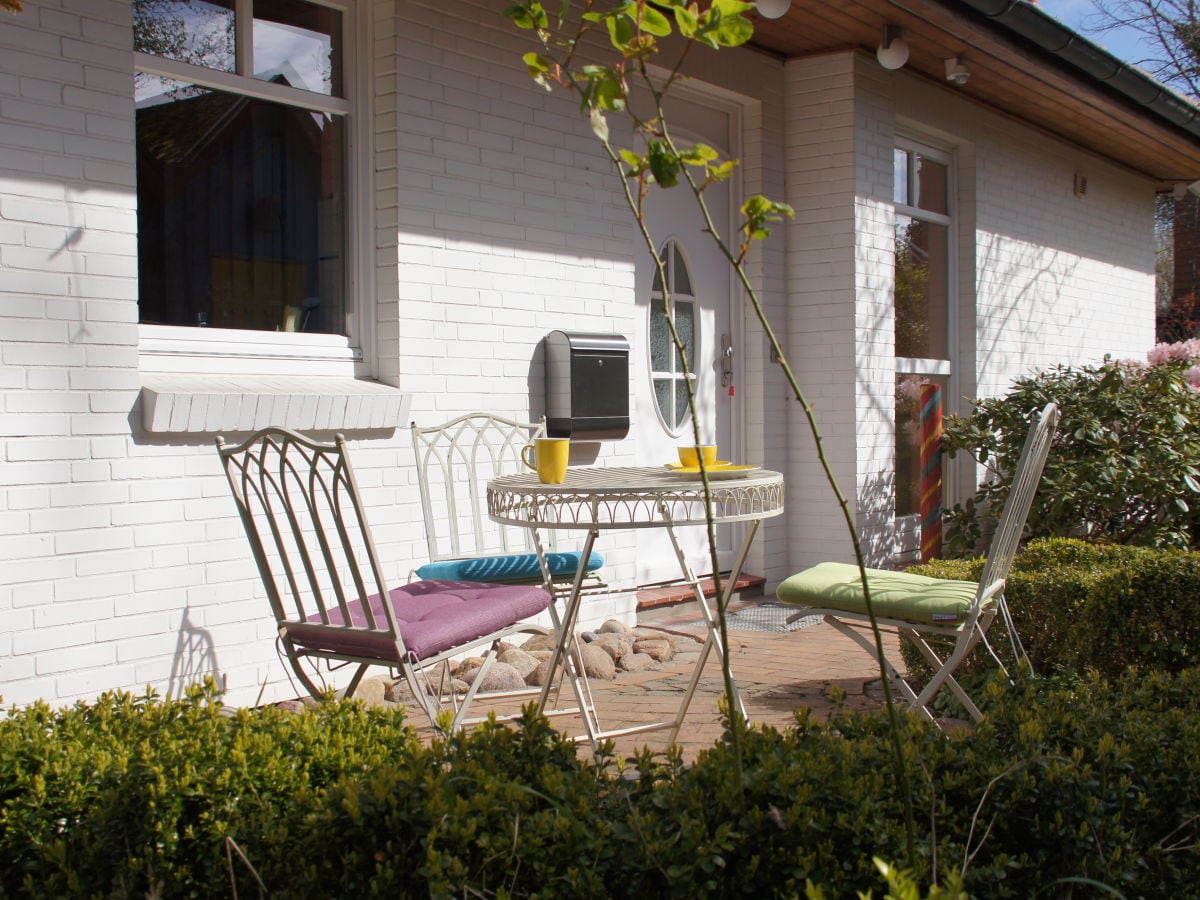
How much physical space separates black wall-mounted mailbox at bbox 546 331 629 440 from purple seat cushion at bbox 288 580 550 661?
162 cm

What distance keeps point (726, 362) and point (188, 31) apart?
135 inches

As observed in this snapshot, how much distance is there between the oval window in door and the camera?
20.6 feet

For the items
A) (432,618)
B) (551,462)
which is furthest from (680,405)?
(432,618)

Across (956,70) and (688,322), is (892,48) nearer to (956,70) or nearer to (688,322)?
(956,70)

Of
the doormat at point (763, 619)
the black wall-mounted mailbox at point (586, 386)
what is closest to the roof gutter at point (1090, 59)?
the black wall-mounted mailbox at point (586, 386)

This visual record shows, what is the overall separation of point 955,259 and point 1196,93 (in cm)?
1505

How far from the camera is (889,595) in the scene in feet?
11.2

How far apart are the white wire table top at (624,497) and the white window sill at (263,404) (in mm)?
1080

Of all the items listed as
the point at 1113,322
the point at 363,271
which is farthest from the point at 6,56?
the point at 1113,322

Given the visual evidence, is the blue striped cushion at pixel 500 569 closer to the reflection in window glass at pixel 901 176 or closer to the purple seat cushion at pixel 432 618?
the purple seat cushion at pixel 432 618

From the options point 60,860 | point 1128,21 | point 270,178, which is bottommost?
point 60,860

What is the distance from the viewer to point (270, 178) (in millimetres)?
4543

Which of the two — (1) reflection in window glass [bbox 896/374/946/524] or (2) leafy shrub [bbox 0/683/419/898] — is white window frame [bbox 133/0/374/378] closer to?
(2) leafy shrub [bbox 0/683/419/898]

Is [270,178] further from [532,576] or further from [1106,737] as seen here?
[1106,737]
